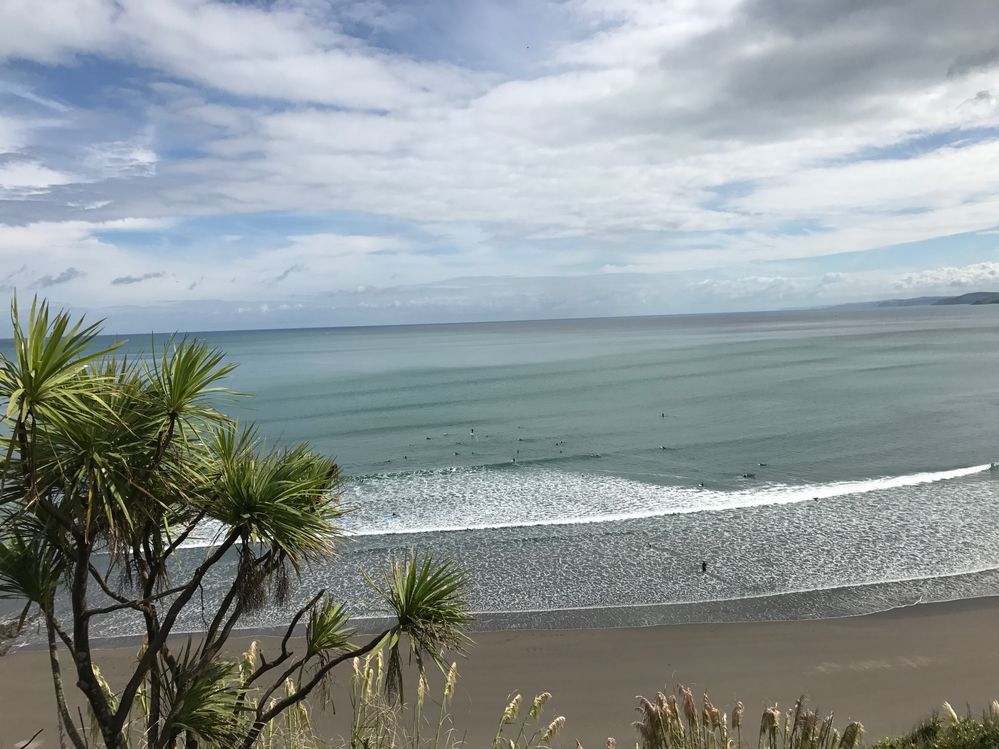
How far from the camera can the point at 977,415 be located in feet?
117

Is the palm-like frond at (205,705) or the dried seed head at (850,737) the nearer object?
the palm-like frond at (205,705)

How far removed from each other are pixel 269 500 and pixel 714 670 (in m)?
9.41

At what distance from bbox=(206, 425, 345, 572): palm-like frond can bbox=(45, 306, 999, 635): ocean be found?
121 inches

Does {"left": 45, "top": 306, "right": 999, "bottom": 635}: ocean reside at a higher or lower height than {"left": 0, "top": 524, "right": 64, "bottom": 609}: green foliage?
lower

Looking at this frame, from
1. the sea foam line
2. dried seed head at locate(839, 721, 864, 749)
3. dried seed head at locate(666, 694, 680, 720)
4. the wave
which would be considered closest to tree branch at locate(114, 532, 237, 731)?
dried seed head at locate(666, 694, 680, 720)

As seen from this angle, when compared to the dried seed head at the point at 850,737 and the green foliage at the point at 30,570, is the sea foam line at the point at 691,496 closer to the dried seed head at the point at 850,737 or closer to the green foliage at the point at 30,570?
the dried seed head at the point at 850,737

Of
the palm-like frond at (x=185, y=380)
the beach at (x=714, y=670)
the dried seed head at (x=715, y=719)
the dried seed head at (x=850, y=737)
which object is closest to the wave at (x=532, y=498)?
the beach at (x=714, y=670)

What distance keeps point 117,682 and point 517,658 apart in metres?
6.44

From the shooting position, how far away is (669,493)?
23.4 m

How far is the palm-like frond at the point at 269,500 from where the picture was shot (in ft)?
15.1

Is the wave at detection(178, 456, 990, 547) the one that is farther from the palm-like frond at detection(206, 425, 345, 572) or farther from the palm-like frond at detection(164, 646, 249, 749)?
the palm-like frond at detection(206, 425, 345, 572)

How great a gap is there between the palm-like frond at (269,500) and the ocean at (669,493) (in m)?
3.06

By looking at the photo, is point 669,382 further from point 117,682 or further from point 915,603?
point 117,682

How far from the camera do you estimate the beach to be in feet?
33.9
